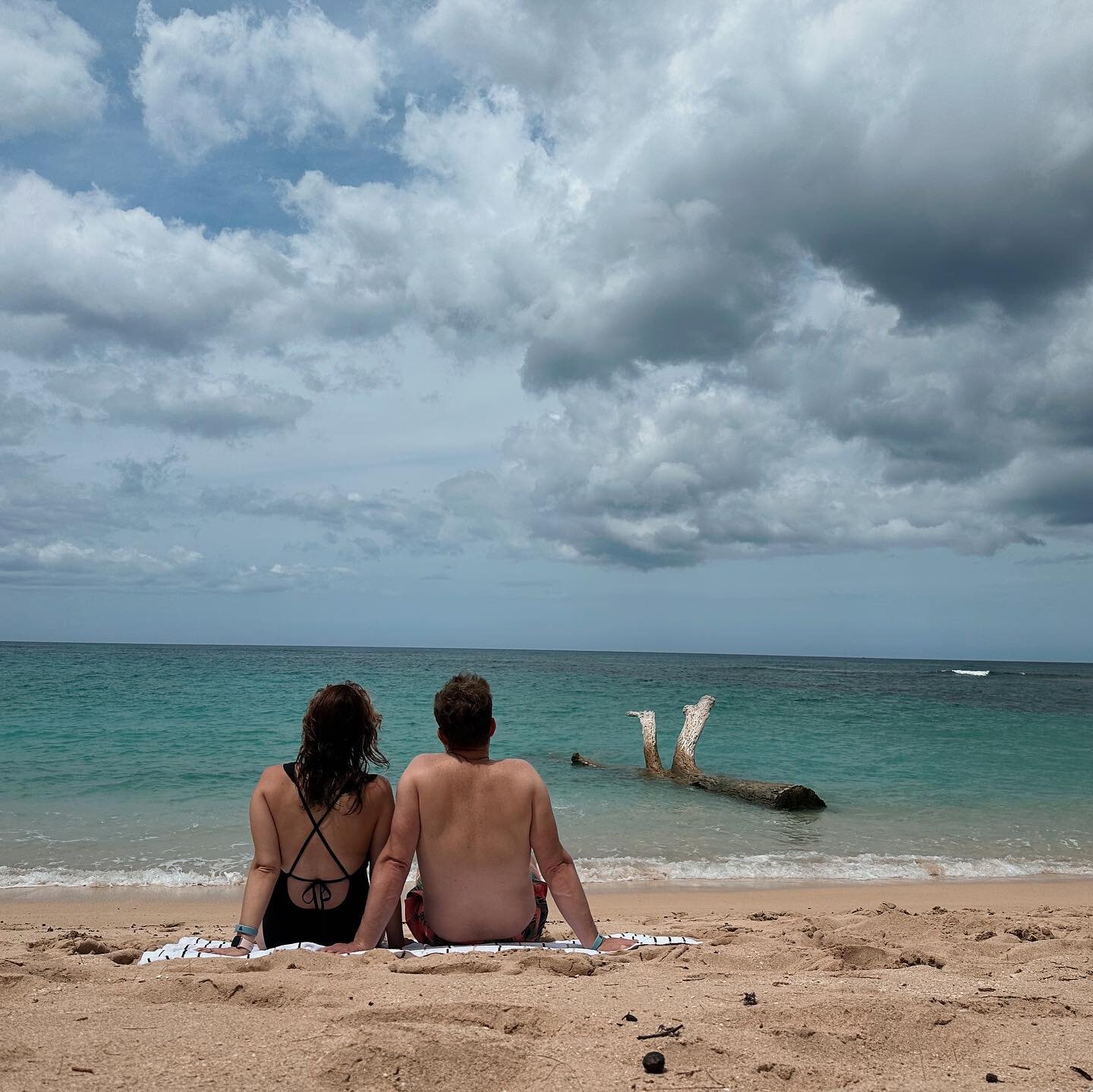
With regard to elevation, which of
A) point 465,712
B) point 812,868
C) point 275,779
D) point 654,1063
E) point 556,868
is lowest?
point 812,868

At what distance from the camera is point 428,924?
13.2ft

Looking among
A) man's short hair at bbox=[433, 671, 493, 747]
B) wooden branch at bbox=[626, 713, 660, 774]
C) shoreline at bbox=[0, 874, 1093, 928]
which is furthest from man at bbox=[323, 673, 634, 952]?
wooden branch at bbox=[626, 713, 660, 774]

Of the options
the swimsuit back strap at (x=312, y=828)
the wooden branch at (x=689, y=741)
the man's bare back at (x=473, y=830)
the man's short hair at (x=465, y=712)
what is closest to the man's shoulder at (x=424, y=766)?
the man's bare back at (x=473, y=830)

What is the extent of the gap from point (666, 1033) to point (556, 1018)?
0.37 m

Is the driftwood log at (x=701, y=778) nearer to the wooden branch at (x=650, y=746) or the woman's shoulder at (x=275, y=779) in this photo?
the wooden branch at (x=650, y=746)

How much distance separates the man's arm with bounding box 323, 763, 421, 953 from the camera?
148 inches

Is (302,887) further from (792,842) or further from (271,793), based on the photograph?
(792,842)

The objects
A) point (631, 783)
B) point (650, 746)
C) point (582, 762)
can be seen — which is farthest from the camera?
point (582, 762)

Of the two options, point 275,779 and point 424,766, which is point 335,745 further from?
point 424,766

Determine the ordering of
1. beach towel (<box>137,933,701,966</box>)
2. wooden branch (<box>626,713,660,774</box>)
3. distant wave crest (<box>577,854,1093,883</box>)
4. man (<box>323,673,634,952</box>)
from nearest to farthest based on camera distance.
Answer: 1. beach towel (<box>137,933,701,966</box>)
2. man (<box>323,673,634,952</box>)
3. distant wave crest (<box>577,854,1093,883</box>)
4. wooden branch (<box>626,713,660,774</box>)

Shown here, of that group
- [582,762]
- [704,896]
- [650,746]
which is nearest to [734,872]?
[704,896]

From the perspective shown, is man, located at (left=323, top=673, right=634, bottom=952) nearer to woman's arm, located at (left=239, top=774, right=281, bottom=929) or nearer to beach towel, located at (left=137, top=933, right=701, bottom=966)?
beach towel, located at (left=137, top=933, right=701, bottom=966)

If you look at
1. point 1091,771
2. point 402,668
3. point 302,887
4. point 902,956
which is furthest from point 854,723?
point 402,668

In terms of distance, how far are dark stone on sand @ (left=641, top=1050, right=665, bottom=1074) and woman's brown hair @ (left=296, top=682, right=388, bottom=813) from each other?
1.86 m
